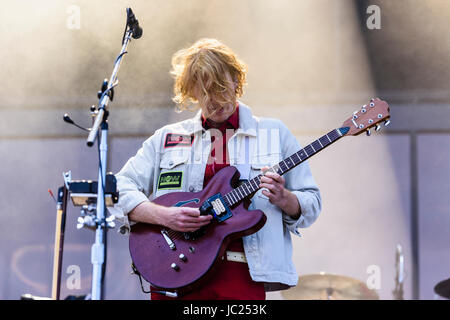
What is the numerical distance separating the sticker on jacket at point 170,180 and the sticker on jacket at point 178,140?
14 centimetres

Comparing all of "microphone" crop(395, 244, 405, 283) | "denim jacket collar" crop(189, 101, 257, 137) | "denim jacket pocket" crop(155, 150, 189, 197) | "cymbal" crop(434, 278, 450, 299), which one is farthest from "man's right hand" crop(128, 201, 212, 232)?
"microphone" crop(395, 244, 405, 283)

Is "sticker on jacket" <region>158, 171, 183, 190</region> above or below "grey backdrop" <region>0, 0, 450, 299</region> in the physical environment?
below

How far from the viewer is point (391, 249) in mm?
4820

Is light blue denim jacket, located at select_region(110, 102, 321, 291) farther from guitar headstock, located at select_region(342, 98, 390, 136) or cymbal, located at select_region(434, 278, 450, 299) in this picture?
cymbal, located at select_region(434, 278, 450, 299)

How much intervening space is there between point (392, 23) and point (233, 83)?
2.43 meters

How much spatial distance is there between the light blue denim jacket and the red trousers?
0.18 ft

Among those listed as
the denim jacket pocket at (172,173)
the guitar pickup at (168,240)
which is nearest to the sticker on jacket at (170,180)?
the denim jacket pocket at (172,173)

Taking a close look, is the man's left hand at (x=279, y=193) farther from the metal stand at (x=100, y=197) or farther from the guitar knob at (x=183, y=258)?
the metal stand at (x=100, y=197)

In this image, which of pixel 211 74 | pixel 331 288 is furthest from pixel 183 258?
pixel 331 288

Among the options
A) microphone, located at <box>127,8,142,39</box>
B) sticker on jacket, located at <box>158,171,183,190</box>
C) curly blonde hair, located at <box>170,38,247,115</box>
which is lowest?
sticker on jacket, located at <box>158,171,183,190</box>

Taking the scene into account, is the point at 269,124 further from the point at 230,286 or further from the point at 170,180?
the point at 230,286

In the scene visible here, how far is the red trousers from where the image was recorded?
2.26m

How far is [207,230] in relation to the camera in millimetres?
2385

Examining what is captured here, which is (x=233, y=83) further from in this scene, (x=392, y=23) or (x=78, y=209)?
(x=78, y=209)
